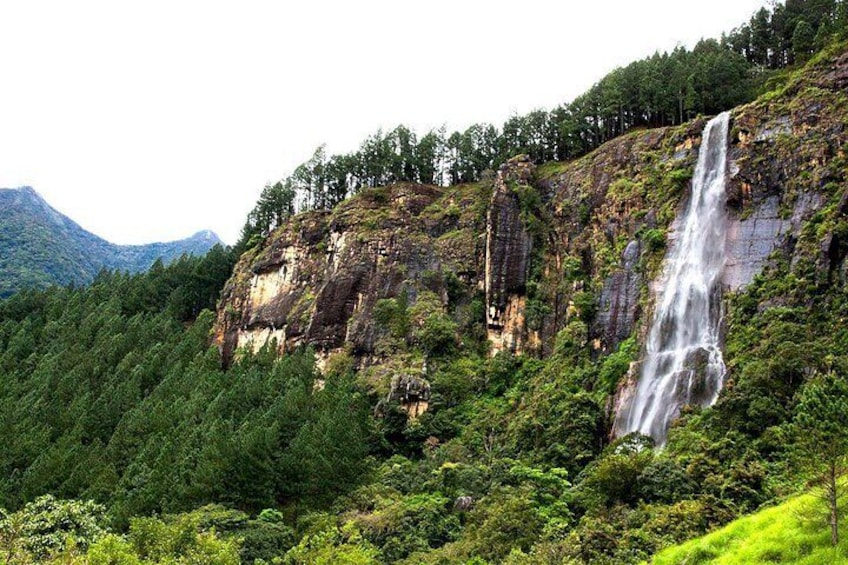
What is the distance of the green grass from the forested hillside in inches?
5.3

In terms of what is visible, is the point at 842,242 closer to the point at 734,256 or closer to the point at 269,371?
the point at 734,256

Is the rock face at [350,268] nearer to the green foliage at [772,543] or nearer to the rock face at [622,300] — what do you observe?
the rock face at [622,300]

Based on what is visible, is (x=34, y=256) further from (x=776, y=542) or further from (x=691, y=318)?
(x=776, y=542)

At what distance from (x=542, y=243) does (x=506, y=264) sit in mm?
4434

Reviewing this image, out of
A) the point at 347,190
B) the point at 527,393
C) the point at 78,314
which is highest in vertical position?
the point at 347,190

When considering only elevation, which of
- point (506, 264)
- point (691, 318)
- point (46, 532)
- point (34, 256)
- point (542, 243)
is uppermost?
point (34, 256)

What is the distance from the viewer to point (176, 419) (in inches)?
2334

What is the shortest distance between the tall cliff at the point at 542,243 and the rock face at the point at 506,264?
14 cm

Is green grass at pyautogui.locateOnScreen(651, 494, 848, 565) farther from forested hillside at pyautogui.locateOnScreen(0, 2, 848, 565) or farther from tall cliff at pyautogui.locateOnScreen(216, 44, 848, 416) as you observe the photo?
tall cliff at pyautogui.locateOnScreen(216, 44, 848, 416)

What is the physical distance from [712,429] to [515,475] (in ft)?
41.3

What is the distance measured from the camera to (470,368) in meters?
63.4

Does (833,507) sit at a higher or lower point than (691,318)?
lower

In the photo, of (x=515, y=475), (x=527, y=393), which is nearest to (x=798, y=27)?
(x=527, y=393)

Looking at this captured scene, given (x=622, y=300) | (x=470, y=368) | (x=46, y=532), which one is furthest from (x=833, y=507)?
(x=470, y=368)
